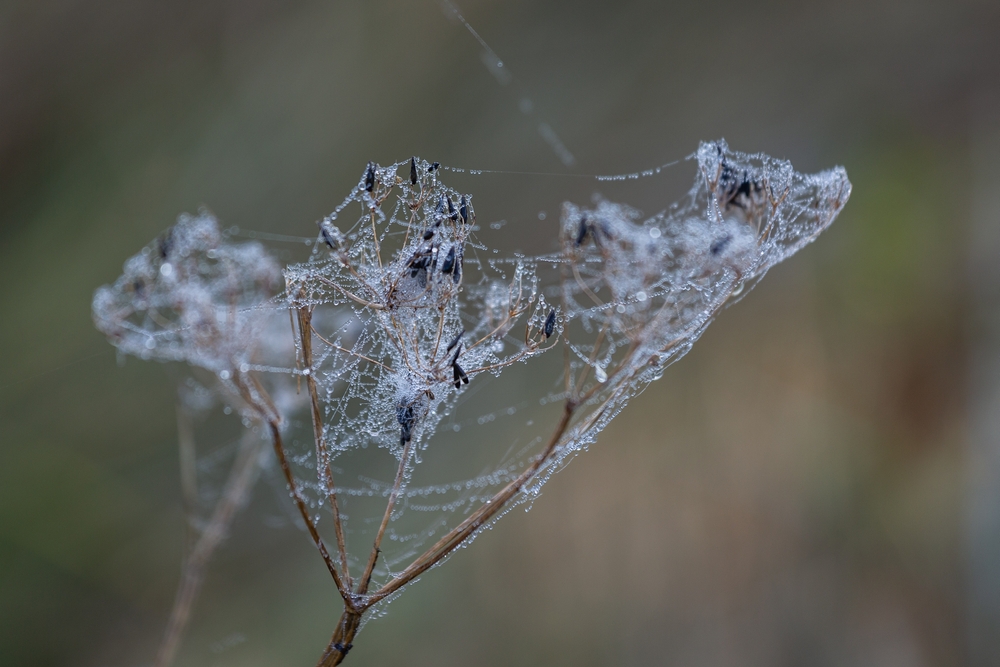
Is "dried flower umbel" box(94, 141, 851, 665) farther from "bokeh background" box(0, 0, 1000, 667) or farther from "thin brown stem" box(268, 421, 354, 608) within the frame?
"bokeh background" box(0, 0, 1000, 667)

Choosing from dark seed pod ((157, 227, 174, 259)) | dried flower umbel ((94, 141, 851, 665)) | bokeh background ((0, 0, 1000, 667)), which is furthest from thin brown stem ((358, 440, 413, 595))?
bokeh background ((0, 0, 1000, 667))

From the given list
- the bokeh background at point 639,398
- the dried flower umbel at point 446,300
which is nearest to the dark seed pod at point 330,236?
the dried flower umbel at point 446,300

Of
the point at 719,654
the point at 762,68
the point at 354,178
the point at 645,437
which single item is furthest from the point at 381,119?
the point at 719,654

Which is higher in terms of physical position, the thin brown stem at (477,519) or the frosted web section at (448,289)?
the frosted web section at (448,289)

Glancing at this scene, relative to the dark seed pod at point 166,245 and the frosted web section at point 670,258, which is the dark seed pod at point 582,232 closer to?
the frosted web section at point 670,258

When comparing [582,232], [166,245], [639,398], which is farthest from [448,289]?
[639,398]

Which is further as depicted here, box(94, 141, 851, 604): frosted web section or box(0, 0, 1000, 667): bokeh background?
box(0, 0, 1000, 667): bokeh background

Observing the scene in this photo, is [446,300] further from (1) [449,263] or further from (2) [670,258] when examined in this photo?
(2) [670,258]

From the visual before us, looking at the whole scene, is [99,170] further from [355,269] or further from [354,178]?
[355,269]
